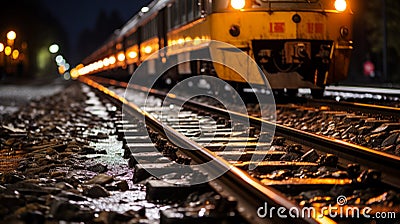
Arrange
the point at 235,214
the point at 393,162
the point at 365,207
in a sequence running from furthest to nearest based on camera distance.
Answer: the point at 393,162 → the point at 365,207 → the point at 235,214

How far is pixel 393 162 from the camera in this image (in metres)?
5.09

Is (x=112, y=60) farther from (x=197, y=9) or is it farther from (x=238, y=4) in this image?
(x=238, y=4)

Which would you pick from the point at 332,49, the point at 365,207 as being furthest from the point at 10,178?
the point at 332,49

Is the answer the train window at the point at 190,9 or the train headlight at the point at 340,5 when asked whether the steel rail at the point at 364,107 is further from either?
the train window at the point at 190,9

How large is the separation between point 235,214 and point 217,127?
18.4 ft

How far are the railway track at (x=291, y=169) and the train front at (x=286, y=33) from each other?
371 cm

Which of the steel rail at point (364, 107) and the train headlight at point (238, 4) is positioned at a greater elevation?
the train headlight at point (238, 4)

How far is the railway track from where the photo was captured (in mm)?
4321

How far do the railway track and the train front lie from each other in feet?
12.2

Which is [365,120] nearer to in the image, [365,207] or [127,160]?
[127,160]

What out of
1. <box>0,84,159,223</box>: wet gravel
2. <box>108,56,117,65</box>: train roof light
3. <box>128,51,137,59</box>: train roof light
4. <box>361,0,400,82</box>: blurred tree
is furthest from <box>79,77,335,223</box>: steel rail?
<box>108,56,117,65</box>: train roof light

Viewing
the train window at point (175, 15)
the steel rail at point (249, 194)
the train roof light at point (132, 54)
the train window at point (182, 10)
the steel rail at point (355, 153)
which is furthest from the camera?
the train roof light at point (132, 54)

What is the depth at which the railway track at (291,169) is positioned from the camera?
4.32 m

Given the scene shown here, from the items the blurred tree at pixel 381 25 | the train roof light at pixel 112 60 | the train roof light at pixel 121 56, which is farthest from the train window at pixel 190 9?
the train roof light at pixel 112 60
